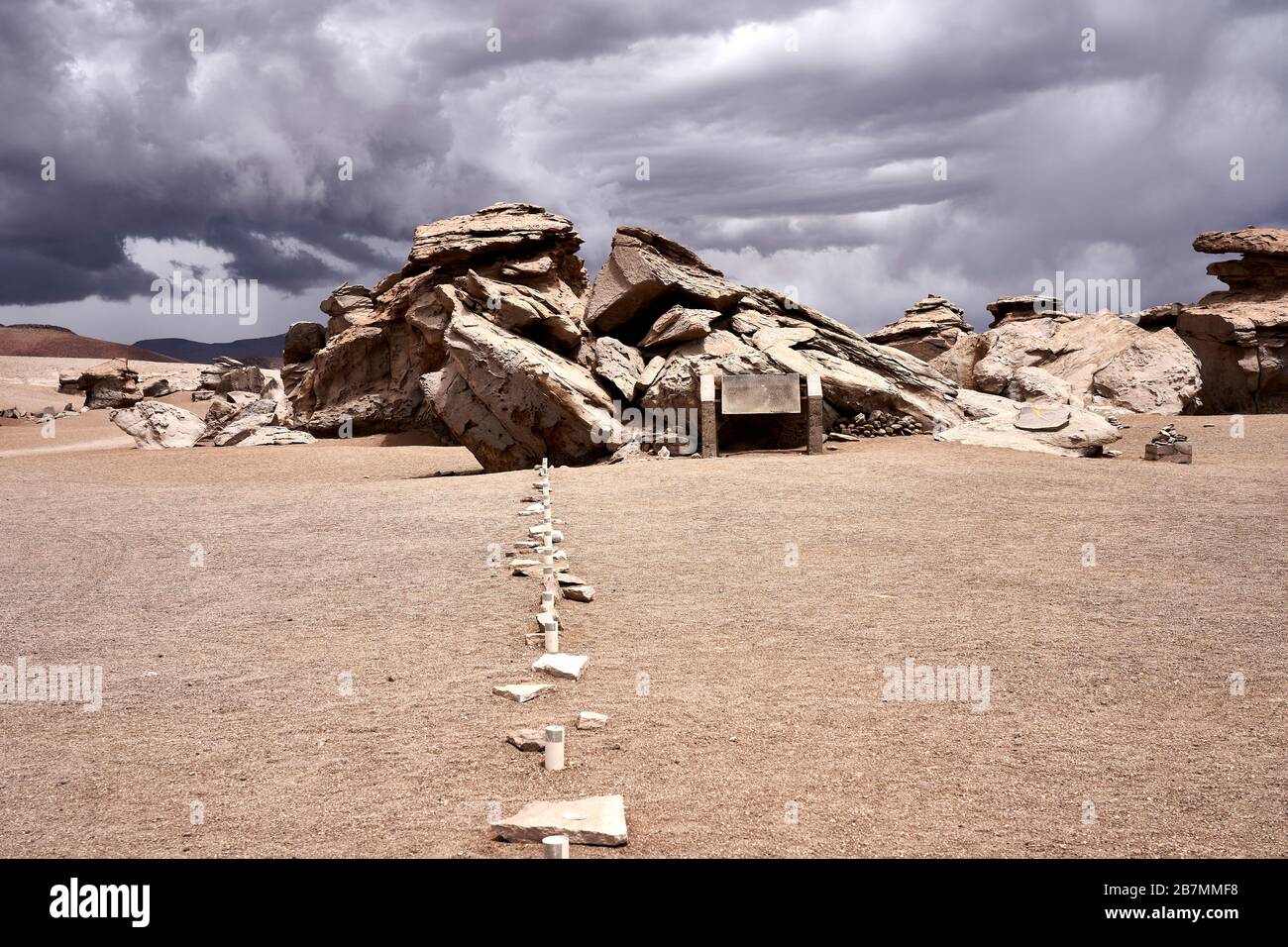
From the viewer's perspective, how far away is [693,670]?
6.47 m

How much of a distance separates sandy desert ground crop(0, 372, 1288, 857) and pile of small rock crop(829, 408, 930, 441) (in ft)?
23.8

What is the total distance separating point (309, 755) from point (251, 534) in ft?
24.5

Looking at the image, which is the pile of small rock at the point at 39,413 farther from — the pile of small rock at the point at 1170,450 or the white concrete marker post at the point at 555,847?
the white concrete marker post at the point at 555,847

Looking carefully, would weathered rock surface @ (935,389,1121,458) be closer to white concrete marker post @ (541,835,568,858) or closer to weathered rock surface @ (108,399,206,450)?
white concrete marker post @ (541,835,568,858)

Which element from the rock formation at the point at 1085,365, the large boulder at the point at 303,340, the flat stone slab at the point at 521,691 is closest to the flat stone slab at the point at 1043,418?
the rock formation at the point at 1085,365

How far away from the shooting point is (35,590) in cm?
901

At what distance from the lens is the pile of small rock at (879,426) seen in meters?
20.9

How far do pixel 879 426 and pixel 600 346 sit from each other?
22.6 feet

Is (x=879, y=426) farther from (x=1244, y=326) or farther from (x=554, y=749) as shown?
(x=554, y=749)

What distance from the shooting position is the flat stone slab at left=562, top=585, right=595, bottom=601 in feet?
27.6

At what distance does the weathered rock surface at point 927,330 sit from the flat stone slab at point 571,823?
37457 millimetres
